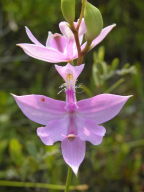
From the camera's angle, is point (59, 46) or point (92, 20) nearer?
point (92, 20)

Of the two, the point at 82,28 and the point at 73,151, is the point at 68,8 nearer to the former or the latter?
the point at 82,28

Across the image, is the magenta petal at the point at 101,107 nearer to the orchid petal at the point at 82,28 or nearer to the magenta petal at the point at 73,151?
the magenta petal at the point at 73,151

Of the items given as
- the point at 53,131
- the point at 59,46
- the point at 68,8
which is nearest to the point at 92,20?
the point at 68,8

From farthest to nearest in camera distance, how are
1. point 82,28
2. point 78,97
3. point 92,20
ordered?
1. point 78,97
2. point 82,28
3. point 92,20

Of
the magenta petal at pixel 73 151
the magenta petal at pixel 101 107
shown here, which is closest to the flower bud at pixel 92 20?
the magenta petal at pixel 101 107

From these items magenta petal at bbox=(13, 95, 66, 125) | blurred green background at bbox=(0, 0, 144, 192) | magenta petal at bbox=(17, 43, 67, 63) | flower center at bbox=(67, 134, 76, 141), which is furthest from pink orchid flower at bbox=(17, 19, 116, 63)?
blurred green background at bbox=(0, 0, 144, 192)

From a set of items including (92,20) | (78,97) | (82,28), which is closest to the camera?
(92,20)

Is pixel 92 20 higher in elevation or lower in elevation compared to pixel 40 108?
higher
